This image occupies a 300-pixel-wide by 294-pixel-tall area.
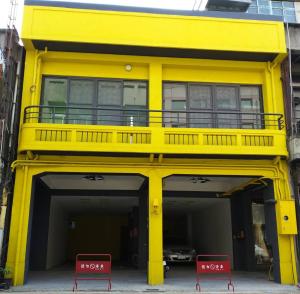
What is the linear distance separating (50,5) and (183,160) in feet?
23.8

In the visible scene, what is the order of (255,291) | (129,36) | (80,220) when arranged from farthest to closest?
(80,220) < (129,36) < (255,291)

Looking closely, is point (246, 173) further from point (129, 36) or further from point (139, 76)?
point (129, 36)

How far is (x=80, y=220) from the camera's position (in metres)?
27.1

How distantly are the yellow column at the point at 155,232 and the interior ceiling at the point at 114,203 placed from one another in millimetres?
5270

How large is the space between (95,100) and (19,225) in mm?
5040

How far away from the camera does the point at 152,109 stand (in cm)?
1426

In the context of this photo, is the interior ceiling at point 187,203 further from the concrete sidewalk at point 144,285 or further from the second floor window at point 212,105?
the second floor window at point 212,105

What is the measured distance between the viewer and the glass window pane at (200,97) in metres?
15.0

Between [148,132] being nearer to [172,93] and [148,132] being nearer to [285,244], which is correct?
[172,93]

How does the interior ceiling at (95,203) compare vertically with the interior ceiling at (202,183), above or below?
below

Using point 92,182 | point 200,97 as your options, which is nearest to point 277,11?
point 200,97

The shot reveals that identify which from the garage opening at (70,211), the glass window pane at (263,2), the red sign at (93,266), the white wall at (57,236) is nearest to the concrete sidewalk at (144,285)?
the garage opening at (70,211)

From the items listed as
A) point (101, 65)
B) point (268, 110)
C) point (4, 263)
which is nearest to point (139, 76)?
point (101, 65)

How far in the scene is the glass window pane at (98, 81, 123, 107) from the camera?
14.7 meters
